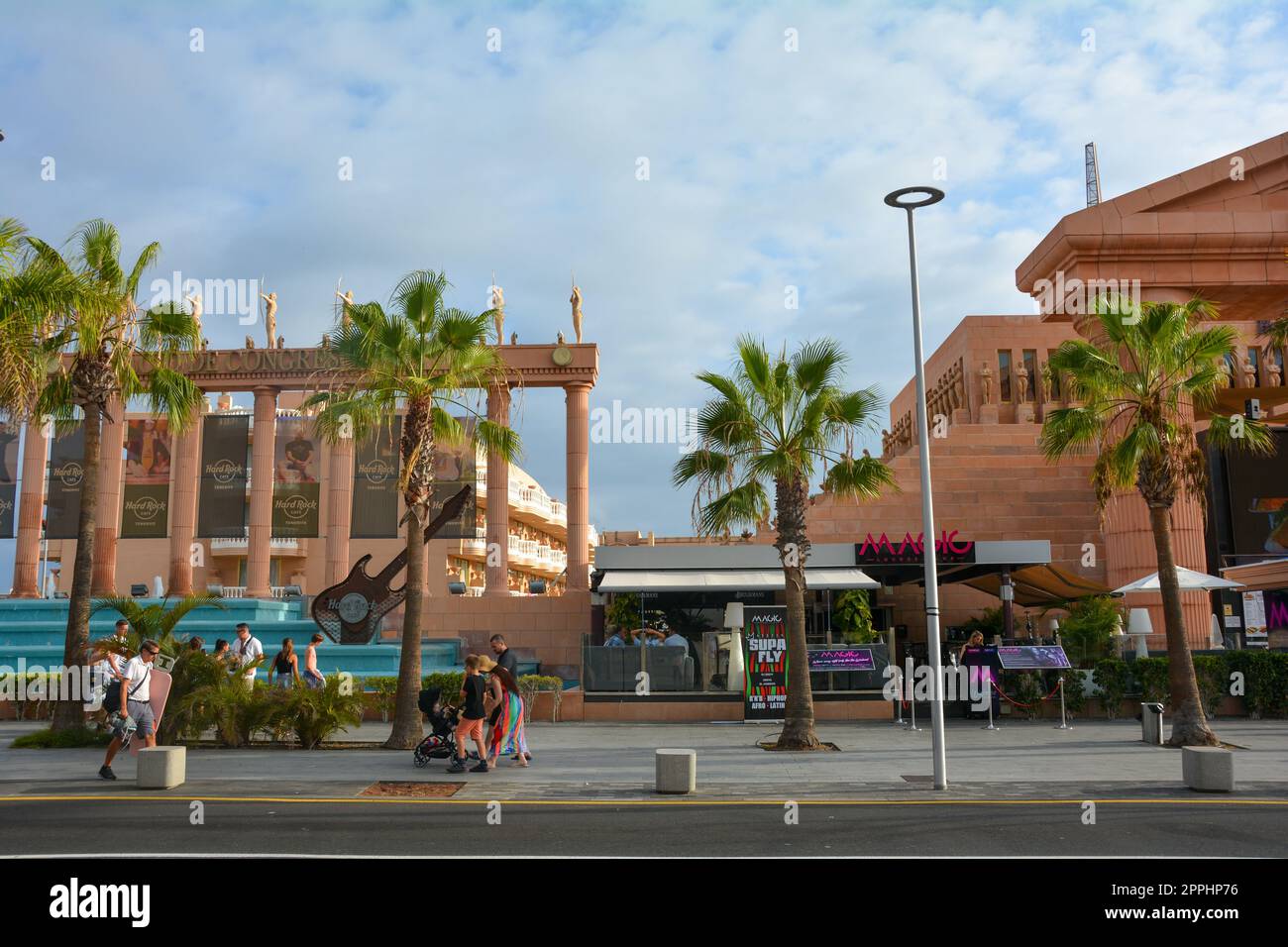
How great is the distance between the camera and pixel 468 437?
21.9 meters

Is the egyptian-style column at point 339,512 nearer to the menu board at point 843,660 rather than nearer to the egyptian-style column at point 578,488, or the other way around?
the egyptian-style column at point 578,488

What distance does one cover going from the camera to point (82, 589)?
59.8 feet

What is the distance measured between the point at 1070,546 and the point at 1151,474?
1470 centimetres

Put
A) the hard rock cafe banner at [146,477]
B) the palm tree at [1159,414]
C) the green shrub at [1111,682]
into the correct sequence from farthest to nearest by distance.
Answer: the hard rock cafe banner at [146,477] < the green shrub at [1111,682] < the palm tree at [1159,414]

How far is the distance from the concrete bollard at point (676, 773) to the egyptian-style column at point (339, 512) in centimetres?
2343

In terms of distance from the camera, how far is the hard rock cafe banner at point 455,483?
1546 inches

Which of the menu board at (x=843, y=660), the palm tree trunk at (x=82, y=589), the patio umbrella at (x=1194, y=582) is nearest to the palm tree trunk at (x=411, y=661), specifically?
the palm tree trunk at (x=82, y=589)

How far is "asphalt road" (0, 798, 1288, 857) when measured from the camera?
30.0 feet

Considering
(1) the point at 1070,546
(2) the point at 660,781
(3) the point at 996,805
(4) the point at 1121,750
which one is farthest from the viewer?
(1) the point at 1070,546

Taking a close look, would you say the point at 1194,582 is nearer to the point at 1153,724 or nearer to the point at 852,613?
the point at 1153,724

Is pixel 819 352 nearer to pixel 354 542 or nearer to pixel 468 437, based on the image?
pixel 468 437

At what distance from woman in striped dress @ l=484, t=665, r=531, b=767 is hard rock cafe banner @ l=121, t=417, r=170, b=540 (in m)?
34.7
